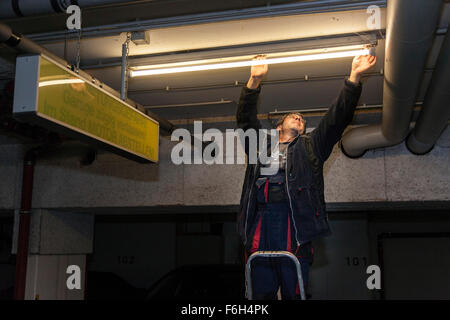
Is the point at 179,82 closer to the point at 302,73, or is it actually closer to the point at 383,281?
the point at 302,73

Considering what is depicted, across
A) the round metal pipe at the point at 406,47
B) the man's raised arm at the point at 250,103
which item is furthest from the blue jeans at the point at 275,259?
the round metal pipe at the point at 406,47

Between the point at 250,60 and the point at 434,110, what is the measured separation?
160cm

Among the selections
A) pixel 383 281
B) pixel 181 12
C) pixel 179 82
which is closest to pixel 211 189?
pixel 179 82

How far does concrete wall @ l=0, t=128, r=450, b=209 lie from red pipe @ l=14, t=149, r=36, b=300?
0.14 metres

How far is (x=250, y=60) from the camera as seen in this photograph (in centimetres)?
386

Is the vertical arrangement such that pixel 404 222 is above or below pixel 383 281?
above

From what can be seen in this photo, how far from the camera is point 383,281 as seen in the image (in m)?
9.21

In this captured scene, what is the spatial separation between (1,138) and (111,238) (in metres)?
5.00

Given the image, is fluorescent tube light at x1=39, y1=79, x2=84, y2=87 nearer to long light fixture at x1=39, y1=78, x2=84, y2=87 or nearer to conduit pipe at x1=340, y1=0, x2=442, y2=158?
long light fixture at x1=39, y1=78, x2=84, y2=87

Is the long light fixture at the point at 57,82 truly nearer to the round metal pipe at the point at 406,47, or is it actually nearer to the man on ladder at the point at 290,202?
the man on ladder at the point at 290,202

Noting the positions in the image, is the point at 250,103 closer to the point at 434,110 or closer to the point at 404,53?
the point at 404,53

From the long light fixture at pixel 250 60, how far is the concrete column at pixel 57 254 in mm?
3153

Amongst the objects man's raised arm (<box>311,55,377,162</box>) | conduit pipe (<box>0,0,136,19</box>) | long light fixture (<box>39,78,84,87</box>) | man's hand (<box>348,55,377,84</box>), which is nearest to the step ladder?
man's raised arm (<box>311,55,377,162</box>)

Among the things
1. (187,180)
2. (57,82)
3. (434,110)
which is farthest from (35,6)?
(187,180)
